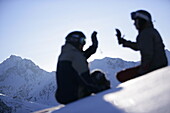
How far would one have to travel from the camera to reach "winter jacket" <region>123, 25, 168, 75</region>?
186 inches

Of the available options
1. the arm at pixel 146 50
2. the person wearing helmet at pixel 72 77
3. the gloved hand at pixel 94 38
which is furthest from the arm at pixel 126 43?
the person wearing helmet at pixel 72 77

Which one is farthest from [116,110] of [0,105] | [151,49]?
[0,105]

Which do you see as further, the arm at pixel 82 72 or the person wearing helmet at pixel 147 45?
the person wearing helmet at pixel 147 45

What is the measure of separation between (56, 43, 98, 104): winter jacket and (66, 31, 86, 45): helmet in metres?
0.26

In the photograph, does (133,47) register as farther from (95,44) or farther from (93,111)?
(93,111)

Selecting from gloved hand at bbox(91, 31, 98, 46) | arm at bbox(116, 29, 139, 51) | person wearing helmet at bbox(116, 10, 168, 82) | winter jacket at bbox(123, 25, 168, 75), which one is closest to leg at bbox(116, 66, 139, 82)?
person wearing helmet at bbox(116, 10, 168, 82)

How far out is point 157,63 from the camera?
16.0 feet

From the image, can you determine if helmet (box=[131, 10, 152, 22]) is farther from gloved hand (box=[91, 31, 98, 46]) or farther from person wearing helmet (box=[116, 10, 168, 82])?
gloved hand (box=[91, 31, 98, 46])

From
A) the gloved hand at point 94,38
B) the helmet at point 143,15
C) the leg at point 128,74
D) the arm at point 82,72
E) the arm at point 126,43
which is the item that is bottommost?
the leg at point 128,74

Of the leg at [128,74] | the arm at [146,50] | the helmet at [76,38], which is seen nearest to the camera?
the arm at [146,50]

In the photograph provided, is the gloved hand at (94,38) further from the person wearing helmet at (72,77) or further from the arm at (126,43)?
the person wearing helmet at (72,77)

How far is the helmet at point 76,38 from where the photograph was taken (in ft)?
16.4

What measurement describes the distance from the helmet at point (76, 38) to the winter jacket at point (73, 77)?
26 centimetres

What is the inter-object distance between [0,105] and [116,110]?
111696 millimetres
